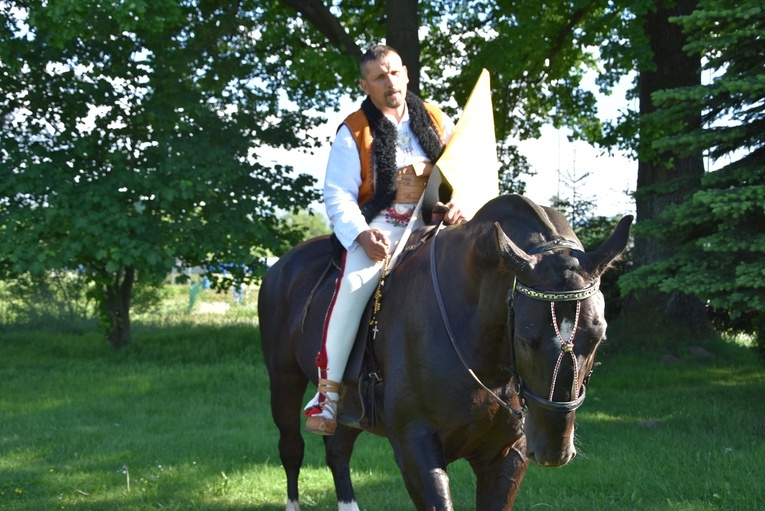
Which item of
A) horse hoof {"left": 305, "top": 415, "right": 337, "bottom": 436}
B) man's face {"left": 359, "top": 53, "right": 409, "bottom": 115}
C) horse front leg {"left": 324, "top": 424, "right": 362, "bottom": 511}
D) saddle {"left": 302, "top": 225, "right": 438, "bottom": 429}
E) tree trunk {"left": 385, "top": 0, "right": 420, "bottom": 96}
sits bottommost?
horse front leg {"left": 324, "top": 424, "right": 362, "bottom": 511}

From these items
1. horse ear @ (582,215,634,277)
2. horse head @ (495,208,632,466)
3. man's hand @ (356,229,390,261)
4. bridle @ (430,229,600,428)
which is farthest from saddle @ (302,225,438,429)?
horse ear @ (582,215,634,277)

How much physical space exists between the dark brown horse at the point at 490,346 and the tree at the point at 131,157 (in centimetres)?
885

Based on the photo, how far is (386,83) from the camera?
436cm

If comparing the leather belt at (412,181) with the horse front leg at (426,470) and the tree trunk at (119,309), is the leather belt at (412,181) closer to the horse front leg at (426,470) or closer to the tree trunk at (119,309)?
the horse front leg at (426,470)

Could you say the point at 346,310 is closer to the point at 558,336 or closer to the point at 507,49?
the point at 558,336

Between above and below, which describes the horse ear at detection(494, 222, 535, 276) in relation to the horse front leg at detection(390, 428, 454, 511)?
above

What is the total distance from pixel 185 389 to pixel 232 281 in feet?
12.1

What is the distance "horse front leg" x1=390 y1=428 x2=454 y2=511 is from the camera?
3.43 metres

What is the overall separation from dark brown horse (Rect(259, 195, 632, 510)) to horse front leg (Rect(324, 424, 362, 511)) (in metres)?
1.21

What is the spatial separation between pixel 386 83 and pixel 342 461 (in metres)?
2.61

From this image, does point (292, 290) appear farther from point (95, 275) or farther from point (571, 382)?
point (95, 275)

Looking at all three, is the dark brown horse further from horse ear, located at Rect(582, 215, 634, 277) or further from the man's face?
the man's face

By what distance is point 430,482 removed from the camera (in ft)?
11.3

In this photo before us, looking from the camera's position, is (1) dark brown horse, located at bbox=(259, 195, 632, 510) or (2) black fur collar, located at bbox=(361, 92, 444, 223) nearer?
(1) dark brown horse, located at bbox=(259, 195, 632, 510)
